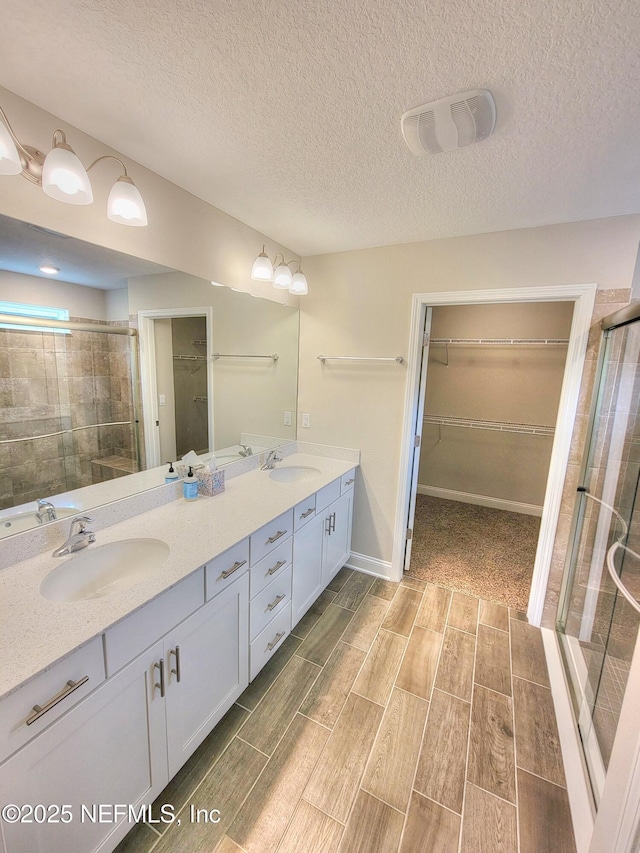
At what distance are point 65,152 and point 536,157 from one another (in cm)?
164

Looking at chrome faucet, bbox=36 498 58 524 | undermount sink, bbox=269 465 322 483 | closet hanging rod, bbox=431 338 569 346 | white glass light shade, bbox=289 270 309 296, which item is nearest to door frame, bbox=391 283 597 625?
undermount sink, bbox=269 465 322 483

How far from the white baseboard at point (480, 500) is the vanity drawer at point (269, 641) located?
2874 mm

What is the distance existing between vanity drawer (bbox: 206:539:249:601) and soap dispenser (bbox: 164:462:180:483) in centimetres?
60

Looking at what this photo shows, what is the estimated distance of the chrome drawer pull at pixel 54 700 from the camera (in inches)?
30.4

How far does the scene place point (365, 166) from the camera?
1.42 m

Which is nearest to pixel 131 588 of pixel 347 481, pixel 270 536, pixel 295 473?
pixel 270 536

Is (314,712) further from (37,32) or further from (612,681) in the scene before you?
(37,32)

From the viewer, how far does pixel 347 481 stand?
8.09ft

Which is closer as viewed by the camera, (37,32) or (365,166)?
(37,32)

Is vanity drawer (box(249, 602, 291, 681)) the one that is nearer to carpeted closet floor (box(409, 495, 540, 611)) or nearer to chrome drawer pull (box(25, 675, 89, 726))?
chrome drawer pull (box(25, 675, 89, 726))

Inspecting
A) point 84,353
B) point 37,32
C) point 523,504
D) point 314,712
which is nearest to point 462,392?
point 523,504

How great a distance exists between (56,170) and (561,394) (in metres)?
2.46

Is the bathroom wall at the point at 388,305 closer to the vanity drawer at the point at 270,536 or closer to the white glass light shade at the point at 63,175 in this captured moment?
the vanity drawer at the point at 270,536

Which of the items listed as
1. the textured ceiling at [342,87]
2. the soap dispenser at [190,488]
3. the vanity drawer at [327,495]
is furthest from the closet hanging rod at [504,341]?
the soap dispenser at [190,488]
